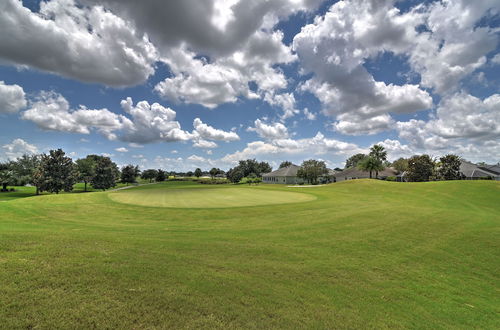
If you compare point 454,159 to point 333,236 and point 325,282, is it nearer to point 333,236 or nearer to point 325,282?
point 333,236

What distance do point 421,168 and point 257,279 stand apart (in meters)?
73.9

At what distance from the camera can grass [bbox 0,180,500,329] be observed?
4836mm

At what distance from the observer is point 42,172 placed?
54812 millimetres

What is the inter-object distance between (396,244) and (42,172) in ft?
236

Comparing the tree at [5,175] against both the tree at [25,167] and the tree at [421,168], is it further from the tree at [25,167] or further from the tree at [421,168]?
the tree at [421,168]

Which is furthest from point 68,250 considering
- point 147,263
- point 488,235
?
point 488,235

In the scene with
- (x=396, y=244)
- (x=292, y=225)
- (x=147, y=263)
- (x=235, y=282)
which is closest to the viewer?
(x=235, y=282)

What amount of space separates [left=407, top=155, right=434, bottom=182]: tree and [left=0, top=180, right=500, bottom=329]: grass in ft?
195

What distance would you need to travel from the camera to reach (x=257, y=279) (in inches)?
274

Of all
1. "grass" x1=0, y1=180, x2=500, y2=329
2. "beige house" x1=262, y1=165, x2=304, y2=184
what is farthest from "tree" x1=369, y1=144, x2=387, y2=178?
"grass" x1=0, y1=180, x2=500, y2=329

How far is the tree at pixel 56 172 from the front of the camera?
179 feet

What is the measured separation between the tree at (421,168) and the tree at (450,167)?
8.56 ft

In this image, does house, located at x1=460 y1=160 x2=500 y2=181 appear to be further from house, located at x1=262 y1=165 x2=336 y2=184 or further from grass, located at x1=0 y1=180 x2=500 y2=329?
grass, located at x1=0 y1=180 x2=500 y2=329

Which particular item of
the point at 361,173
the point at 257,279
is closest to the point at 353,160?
the point at 361,173
